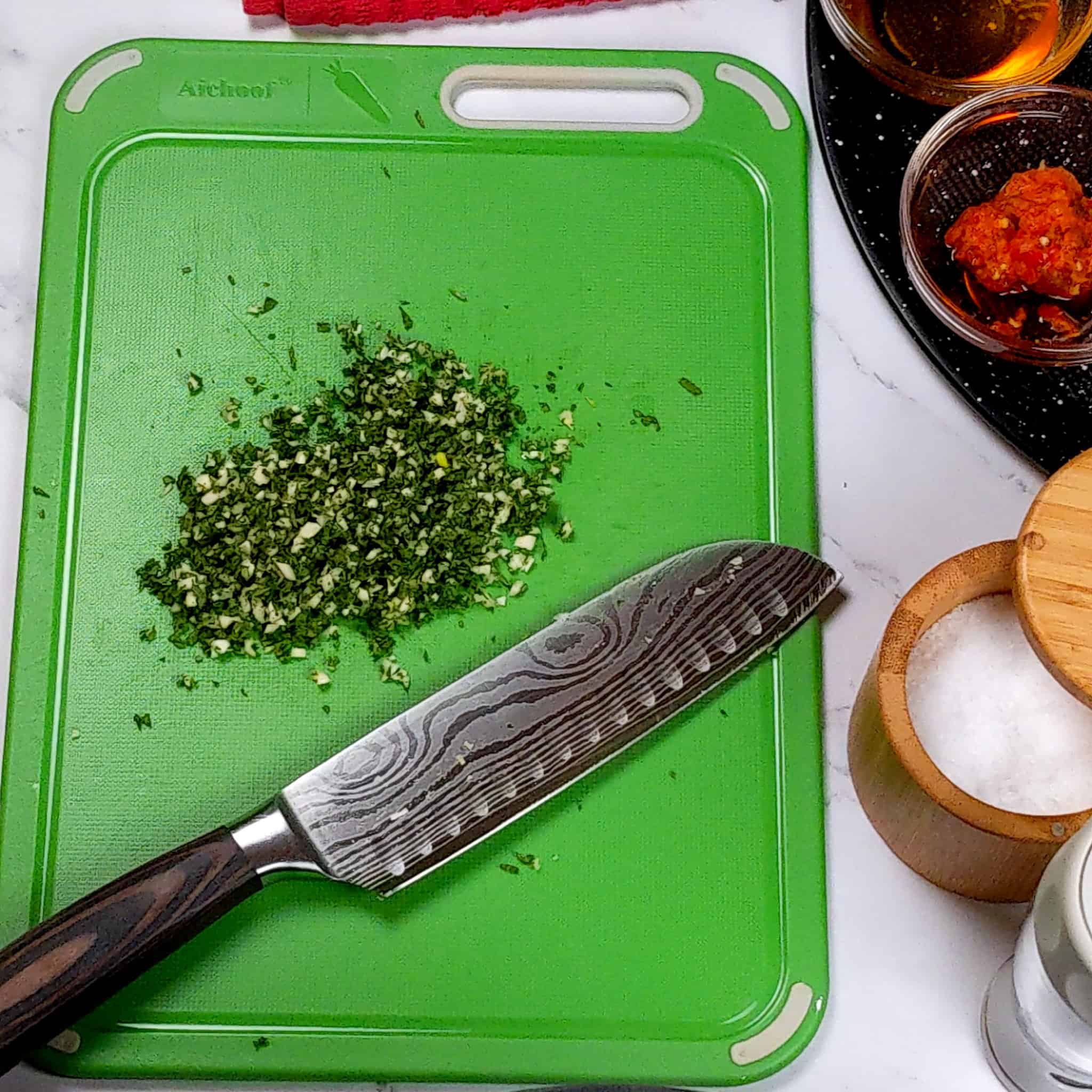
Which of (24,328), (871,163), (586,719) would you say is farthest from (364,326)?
(871,163)

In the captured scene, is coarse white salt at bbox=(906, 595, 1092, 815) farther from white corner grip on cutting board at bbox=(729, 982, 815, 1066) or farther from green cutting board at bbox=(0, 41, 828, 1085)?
white corner grip on cutting board at bbox=(729, 982, 815, 1066)

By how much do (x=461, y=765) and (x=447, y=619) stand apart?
0.65 feet

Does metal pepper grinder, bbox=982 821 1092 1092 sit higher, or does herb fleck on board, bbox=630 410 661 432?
herb fleck on board, bbox=630 410 661 432

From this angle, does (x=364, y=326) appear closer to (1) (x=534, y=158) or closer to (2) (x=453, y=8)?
(1) (x=534, y=158)

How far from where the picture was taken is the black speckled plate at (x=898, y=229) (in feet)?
5.63

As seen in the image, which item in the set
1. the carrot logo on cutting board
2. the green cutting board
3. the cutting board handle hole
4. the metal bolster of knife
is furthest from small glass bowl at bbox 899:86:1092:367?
the metal bolster of knife

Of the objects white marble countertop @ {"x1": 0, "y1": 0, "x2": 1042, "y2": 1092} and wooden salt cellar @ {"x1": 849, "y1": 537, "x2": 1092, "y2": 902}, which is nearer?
wooden salt cellar @ {"x1": 849, "y1": 537, "x2": 1092, "y2": 902}

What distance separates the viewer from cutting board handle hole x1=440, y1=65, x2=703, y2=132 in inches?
71.1

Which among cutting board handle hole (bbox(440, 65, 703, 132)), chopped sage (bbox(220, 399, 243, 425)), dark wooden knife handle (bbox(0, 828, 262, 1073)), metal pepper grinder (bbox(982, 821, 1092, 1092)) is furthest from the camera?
cutting board handle hole (bbox(440, 65, 703, 132))

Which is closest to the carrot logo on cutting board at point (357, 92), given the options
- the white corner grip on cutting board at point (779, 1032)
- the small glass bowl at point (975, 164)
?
the small glass bowl at point (975, 164)

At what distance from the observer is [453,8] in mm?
1833

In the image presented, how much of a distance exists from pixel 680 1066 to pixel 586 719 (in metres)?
0.42

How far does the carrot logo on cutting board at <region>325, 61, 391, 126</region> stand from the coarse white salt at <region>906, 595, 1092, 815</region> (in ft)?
3.20

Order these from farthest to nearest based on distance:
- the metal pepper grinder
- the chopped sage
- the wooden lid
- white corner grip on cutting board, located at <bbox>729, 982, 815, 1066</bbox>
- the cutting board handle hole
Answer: the cutting board handle hole < the chopped sage < white corner grip on cutting board, located at <bbox>729, 982, 815, 1066</bbox> < the wooden lid < the metal pepper grinder
